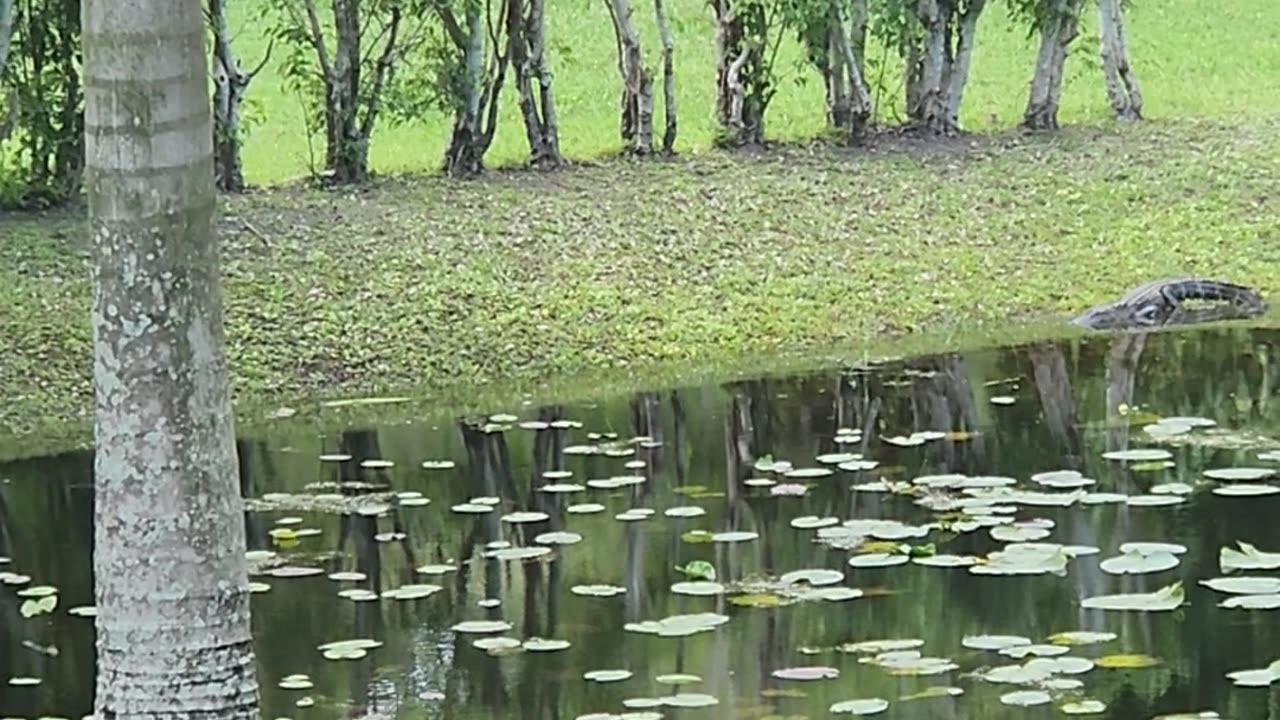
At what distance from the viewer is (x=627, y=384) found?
43.2ft

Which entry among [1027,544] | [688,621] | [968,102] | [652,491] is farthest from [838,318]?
[968,102]

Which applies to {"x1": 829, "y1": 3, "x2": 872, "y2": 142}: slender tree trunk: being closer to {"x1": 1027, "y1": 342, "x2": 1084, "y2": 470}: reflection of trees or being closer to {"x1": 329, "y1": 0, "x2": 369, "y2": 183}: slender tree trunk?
{"x1": 329, "y1": 0, "x2": 369, "y2": 183}: slender tree trunk

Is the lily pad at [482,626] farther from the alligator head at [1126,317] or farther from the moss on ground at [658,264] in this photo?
the alligator head at [1126,317]

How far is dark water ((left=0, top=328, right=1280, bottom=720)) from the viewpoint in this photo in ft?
24.3

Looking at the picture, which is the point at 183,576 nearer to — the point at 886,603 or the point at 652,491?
the point at 886,603

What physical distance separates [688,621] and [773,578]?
0.66m

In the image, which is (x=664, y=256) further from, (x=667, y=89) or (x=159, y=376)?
(x=159, y=376)

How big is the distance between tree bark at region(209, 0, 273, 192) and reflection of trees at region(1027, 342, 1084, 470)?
6.46 m

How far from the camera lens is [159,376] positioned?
16.6 ft

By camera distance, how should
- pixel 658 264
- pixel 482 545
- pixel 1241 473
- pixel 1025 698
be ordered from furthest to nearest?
pixel 658 264, pixel 1241 473, pixel 482 545, pixel 1025 698

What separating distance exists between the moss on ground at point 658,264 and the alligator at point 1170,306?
315 millimetres

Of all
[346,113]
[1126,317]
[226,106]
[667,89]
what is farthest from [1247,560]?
[667,89]

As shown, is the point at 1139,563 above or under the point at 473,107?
under

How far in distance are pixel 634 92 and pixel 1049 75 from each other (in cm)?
386
